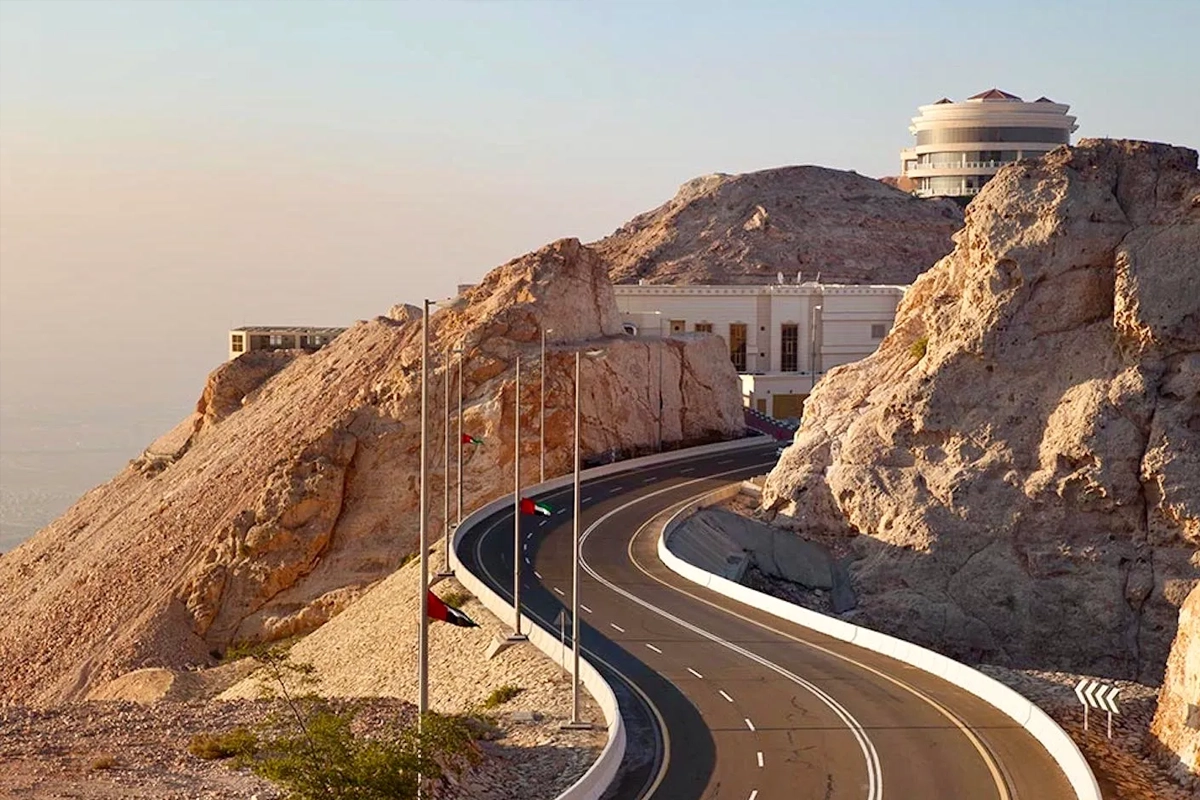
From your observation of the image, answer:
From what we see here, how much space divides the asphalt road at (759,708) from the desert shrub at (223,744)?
554 centimetres

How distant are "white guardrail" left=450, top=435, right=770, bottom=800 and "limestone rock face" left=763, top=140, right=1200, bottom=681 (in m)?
9.90

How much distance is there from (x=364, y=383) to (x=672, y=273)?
65.0 meters

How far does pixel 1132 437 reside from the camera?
4169 cm

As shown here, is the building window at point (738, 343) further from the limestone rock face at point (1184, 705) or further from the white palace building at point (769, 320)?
the limestone rock face at point (1184, 705)

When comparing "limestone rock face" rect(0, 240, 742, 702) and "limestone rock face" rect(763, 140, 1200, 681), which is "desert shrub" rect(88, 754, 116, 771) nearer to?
"limestone rock face" rect(763, 140, 1200, 681)

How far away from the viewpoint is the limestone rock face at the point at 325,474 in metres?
53.2

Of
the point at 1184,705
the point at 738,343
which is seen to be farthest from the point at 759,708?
the point at 738,343

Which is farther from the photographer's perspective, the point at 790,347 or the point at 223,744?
the point at 790,347

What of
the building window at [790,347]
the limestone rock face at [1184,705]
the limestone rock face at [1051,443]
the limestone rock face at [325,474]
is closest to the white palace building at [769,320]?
the building window at [790,347]

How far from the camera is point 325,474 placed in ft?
191

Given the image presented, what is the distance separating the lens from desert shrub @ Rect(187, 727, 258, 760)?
973 inches

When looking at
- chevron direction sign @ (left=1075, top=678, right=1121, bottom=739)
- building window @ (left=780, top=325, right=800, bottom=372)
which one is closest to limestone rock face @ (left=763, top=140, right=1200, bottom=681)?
chevron direction sign @ (left=1075, top=678, right=1121, bottom=739)

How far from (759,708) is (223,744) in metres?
9.28

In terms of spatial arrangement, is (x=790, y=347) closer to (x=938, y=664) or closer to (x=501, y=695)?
(x=938, y=664)
